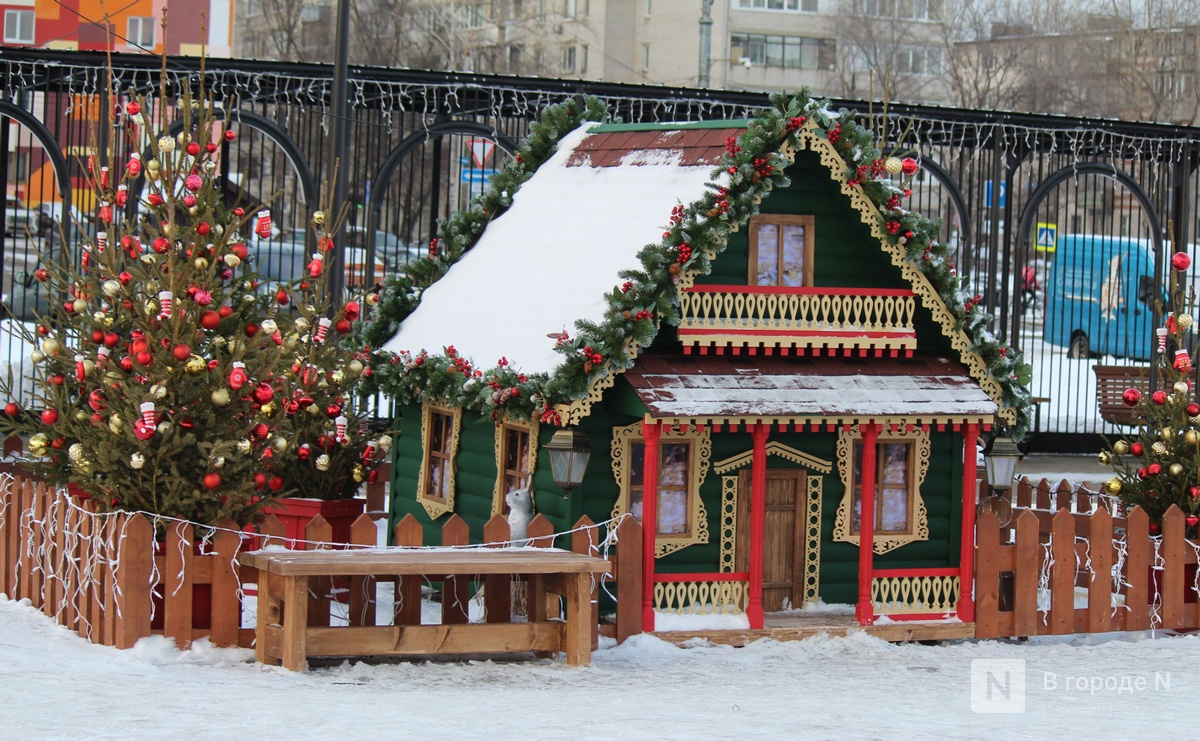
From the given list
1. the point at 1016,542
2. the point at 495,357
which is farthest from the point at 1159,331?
the point at 495,357

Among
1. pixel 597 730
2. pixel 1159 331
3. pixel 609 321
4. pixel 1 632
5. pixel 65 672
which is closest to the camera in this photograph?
pixel 597 730

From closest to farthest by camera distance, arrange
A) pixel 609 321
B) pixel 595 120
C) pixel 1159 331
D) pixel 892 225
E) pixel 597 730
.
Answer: pixel 597 730 → pixel 609 321 → pixel 892 225 → pixel 1159 331 → pixel 595 120

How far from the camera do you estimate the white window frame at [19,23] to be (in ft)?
162

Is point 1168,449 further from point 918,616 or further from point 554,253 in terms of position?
point 554,253

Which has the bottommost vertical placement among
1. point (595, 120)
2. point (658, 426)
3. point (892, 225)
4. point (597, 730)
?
point (597, 730)

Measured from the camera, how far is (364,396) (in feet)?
57.4

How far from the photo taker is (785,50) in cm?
7825

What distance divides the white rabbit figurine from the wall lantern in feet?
2.00

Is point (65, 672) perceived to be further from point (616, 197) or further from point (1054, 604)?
point (1054, 604)

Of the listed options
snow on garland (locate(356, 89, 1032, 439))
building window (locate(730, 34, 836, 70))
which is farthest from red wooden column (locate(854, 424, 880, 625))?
building window (locate(730, 34, 836, 70))

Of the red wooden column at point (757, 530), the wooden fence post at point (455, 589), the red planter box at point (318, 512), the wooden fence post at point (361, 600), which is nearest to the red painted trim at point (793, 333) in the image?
the red wooden column at point (757, 530)

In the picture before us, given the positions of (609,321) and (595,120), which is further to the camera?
(595,120)

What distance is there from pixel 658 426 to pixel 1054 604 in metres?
4.04

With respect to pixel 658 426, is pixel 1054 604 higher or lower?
lower
